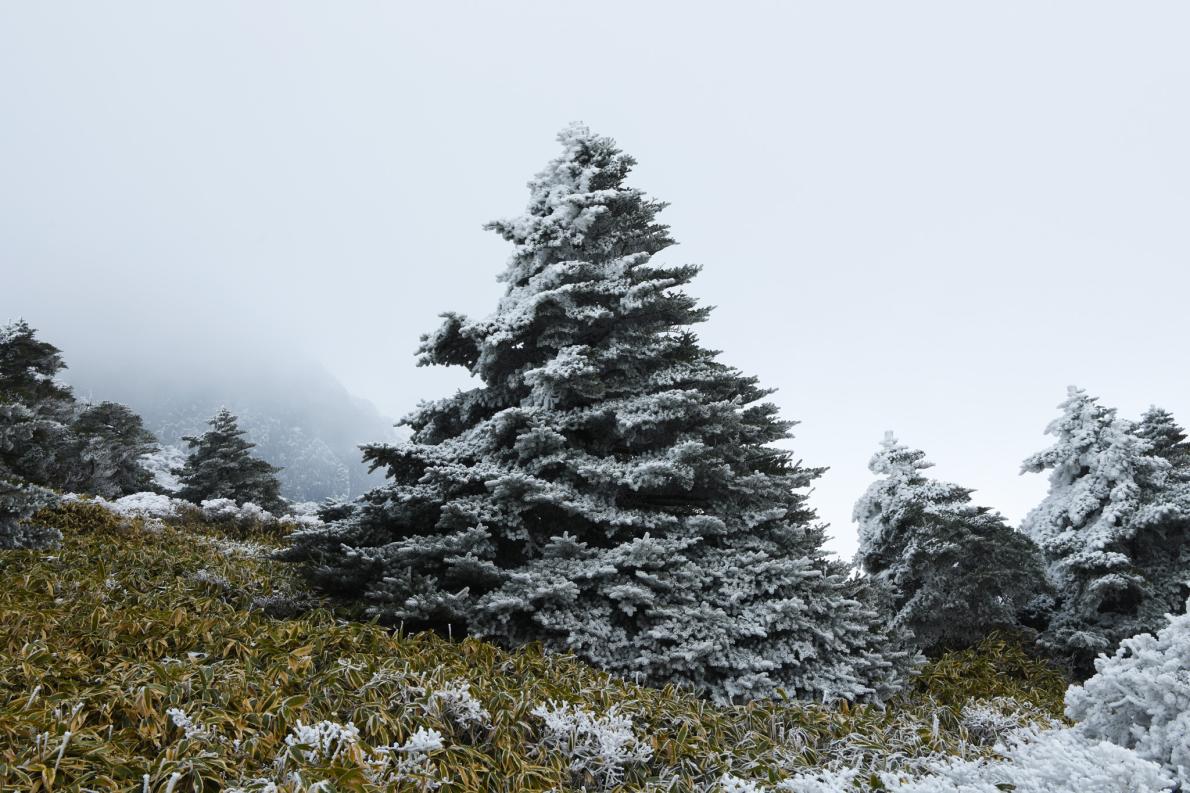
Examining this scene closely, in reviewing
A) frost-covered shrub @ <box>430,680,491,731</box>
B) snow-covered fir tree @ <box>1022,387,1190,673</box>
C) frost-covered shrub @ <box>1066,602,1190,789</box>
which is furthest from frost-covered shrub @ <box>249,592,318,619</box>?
snow-covered fir tree @ <box>1022,387,1190,673</box>

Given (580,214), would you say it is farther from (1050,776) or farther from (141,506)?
(141,506)

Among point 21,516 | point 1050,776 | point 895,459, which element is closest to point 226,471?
point 21,516

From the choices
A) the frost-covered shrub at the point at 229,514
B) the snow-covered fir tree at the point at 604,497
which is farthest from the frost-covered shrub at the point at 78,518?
the snow-covered fir tree at the point at 604,497

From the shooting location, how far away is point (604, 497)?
6848mm

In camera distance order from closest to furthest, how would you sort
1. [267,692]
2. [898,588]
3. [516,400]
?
1. [267,692]
2. [516,400]
3. [898,588]

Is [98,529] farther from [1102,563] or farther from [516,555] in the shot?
[1102,563]

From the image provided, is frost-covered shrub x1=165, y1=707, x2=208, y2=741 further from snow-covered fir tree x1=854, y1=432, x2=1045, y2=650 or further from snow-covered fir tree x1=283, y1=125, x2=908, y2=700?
snow-covered fir tree x1=854, y1=432, x2=1045, y2=650

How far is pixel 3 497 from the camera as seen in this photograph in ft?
20.8

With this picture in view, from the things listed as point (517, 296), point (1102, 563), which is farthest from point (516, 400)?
point (1102, 563)

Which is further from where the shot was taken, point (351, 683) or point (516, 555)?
point (516, 555)

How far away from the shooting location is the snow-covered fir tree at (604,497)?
5.88 meters

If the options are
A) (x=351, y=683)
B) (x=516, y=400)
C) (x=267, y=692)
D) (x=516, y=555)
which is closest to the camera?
(x=267, y=692)

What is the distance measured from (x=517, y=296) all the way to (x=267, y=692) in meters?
5.12

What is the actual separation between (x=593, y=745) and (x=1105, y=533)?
8.72 m
